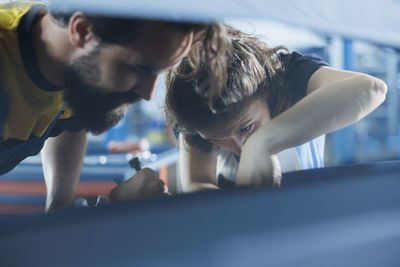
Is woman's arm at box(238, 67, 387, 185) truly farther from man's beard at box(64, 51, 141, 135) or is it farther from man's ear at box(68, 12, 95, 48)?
man's ear at box(68, 12, 95, 48)

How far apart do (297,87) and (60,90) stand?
0.73m

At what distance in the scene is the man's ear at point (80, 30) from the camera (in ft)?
2.99

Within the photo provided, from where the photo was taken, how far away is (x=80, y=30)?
3.03 feet

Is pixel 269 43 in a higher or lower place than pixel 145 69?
higher

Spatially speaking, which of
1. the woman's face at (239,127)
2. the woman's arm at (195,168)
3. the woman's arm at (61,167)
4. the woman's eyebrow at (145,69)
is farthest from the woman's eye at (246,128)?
the woman's arm at (61,167)

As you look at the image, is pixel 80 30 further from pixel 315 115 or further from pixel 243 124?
pixel 315 115

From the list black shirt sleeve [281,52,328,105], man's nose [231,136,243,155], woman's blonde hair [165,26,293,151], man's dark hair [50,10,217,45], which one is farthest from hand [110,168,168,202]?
black shirt sleeve [281,52,328,105]

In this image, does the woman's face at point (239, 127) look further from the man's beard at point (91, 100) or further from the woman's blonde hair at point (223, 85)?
the man's beard at point (91, 100)

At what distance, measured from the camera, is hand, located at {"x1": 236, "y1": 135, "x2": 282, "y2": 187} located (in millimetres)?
1254

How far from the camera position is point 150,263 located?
3.70 feet

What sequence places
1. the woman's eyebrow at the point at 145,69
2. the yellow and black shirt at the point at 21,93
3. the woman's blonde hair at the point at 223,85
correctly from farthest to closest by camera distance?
the woman's blonde hair at the point at 223,85
the woman's eyebrow at the point at 145,69
the yellow and black shirt at the point at 21,93

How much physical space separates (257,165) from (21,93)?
71cm

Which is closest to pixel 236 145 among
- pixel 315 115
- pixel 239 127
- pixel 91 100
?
pixel 239 127

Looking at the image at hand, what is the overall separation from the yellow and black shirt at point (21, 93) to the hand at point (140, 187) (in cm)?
24
